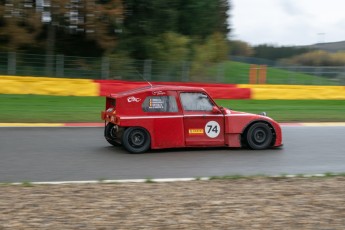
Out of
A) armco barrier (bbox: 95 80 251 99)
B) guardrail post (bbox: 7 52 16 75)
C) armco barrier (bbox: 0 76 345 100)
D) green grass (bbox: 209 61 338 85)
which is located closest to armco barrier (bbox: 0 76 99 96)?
armco barrier (bbox: 0 76 345 100)

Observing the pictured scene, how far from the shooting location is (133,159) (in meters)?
9.05

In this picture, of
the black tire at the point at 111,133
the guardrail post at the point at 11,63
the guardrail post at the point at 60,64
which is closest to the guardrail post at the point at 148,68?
the guardrail post at the point at 60,64

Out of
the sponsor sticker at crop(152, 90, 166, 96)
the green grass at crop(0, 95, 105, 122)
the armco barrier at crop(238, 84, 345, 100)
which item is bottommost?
the green grass at crop(0, 95, 105, 122)

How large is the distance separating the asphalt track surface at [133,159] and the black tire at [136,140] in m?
0.16

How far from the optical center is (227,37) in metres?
34.8

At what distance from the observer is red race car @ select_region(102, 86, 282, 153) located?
31.2 ft

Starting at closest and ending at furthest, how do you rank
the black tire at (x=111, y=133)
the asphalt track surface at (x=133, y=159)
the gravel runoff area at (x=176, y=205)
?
the gravel runoff area at (x=176, y=205) → the asphalt track surface at (x=133, y=159) → the black tire at (x=111, y=133)

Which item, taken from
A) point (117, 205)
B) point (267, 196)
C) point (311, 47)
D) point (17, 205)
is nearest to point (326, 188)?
point (267, 196)

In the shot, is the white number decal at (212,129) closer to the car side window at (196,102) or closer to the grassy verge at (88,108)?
the car side window at (196,102)

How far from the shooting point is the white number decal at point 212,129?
386 inches

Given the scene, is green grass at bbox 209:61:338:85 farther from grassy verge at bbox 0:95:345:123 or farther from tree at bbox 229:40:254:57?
tree at bbox 229:40:254:57

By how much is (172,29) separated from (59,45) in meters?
6.40

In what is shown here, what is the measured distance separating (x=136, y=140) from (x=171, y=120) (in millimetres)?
772

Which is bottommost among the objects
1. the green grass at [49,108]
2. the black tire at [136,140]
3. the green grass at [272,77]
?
the black tire at [136,140]
